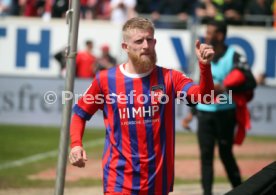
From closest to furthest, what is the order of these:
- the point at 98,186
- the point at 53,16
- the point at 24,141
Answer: the point at 98,186
the point at 24,141
the point at 53,16

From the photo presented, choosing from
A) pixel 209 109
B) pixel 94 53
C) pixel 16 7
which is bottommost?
pixel 209 109

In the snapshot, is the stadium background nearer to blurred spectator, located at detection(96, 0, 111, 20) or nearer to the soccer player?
blurred spectator, located at detection(96, 0, 111, 20)

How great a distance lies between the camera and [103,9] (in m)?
22.8

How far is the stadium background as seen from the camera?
40.2ft

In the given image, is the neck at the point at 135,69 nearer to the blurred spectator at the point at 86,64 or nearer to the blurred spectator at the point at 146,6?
the blurred spectator at the point at 86,64

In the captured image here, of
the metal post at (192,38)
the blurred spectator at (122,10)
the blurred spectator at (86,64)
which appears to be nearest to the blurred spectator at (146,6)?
the blurred spectator at (122,10)

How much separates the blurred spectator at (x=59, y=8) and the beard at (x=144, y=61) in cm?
1646

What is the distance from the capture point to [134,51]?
577 cm

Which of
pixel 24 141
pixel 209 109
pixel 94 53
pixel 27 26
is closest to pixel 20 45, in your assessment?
pixel 27 26

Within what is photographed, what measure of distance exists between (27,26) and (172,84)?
15410mm

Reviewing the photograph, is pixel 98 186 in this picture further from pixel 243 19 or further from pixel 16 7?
pixel 16 7

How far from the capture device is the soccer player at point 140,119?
5.79 meters

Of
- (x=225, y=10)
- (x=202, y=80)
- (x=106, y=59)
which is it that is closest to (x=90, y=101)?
(x=202, y=80)

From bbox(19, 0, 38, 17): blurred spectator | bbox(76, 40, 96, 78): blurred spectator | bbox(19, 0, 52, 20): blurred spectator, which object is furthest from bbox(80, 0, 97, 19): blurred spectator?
bbox(76, 40, 96, 78): blurred spectator
